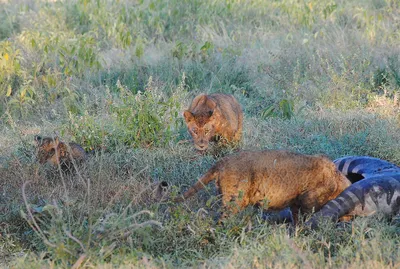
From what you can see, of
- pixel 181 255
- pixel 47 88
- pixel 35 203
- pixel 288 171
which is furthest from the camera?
pixel 47 88

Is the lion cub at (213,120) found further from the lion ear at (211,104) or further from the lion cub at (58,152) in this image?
the lion cub at (58,152)

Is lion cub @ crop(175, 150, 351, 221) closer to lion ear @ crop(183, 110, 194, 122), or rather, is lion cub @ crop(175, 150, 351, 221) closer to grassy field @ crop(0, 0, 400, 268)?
grassy field @ crop(0, 0, 400, 268)

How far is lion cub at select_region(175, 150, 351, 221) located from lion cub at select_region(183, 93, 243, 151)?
68.9 inches

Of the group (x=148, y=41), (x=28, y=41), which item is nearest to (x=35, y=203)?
(x=28, y=41)

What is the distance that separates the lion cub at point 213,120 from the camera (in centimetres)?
727

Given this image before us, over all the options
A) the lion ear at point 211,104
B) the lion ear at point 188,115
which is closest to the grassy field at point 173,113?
the lion ear at point 188,115

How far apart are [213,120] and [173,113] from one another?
0.82 meters

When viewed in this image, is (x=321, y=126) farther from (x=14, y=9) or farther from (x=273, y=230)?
(x=14, y=9)

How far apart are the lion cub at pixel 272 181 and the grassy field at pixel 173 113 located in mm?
155

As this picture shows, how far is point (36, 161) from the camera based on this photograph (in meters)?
6.49

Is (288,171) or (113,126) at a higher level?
(288,171)

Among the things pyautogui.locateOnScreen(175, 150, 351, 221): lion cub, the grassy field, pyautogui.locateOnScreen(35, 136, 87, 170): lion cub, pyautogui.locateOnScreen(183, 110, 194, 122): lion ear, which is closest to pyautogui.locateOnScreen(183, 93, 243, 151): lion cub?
pyautogui.locateOnScreen(183, 110, 194, 122): lion ear

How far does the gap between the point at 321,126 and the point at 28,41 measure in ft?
15.9

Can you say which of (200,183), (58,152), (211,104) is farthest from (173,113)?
(200,183)
